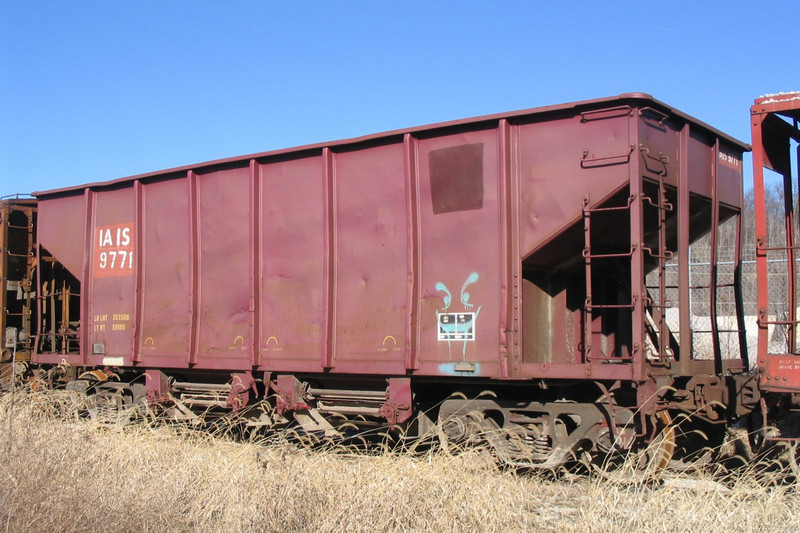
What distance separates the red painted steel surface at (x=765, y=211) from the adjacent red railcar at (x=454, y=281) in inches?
24.9

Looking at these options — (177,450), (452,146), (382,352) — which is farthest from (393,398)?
(452,146)

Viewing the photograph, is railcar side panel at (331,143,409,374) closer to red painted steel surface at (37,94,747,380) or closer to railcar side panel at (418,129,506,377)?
red painted steel surface at (37,94,747,380)

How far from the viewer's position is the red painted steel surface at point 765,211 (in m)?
6.77

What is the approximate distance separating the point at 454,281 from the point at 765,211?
9.71ft

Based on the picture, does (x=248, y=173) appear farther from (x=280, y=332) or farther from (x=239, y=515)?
(x=239, y=515)

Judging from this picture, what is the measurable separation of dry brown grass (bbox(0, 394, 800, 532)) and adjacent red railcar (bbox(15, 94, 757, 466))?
3.85 ft

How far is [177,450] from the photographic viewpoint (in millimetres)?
7273

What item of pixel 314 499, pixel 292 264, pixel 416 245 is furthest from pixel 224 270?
pixel 314 499

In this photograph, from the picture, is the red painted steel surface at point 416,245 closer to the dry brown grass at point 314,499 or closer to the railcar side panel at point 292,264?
the railcar side panel at point 292,264

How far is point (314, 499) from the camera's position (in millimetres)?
5285

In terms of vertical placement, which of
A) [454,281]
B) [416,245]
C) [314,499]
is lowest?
[314,499]

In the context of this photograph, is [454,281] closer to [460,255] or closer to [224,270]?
[460,255]

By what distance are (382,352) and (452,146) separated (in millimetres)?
2246

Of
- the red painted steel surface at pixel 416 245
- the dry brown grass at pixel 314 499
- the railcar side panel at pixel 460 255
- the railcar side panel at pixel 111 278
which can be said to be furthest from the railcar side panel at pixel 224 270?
the dry brown grass at pixel 314 499
